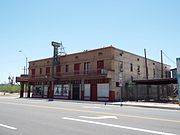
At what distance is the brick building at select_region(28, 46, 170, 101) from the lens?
3391 cm

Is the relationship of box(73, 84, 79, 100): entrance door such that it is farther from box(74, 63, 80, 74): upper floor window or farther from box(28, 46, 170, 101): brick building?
box(74, 63, 80, 74): upper floor window

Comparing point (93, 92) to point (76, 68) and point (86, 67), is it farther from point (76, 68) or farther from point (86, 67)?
point (76, 68)

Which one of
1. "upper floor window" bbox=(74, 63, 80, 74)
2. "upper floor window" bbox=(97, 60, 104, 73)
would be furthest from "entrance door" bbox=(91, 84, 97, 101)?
"upper floor window" bbox=(74, 63, 80, 74)

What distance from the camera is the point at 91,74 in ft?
115

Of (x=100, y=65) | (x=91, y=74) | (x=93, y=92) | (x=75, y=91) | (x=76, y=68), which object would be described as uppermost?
(x=100, y=65)

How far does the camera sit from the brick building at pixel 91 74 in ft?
111

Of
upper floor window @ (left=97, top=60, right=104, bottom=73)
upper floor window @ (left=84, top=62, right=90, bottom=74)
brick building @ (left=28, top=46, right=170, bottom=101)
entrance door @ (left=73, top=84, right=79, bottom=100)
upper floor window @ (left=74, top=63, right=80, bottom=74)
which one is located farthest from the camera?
upper floor window @ (left=74, top=63, right=80, bottom=74)

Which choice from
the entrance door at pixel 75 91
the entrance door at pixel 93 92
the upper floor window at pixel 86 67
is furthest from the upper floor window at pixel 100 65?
the entrance door at pixel 75 91

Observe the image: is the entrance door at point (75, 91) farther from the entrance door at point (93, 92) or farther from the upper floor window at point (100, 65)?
the upper floor window at point (100, 65)

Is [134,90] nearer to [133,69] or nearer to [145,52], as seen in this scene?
[133,69]

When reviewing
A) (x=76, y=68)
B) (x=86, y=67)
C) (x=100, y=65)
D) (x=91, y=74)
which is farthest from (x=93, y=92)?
(x=76, y=68)

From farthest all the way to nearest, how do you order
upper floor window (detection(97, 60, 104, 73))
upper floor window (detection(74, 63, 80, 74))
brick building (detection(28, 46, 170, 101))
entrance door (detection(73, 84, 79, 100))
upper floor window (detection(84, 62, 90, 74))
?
upper floor window (detection(74, 63, 80, 74)), entrance door (detection(73, 84, 79, 100)), upper floor window (detection(84, 62, 90, 74)), upper floor window (detection(97, 60, 104, 73)), brick building (detection(28, 46, 170, 101))

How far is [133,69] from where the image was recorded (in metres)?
38.8

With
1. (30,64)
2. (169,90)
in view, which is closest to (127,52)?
(169,90)
